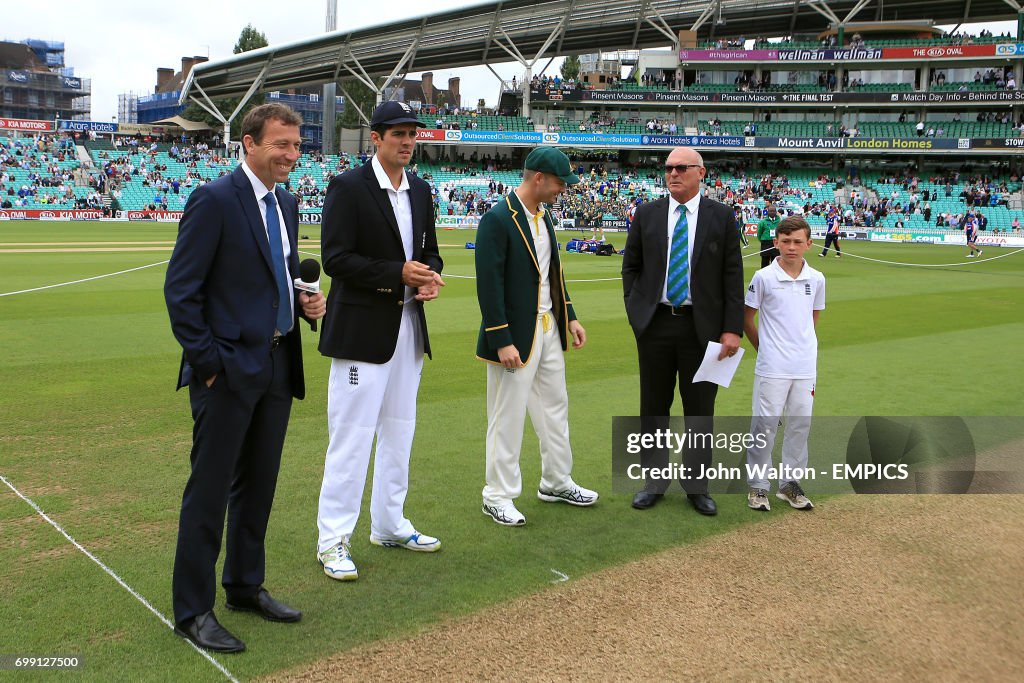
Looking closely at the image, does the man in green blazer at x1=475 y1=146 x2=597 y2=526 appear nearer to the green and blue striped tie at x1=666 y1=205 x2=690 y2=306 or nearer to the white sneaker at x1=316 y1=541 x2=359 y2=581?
the green and blue striped tie at x1=666 y1=205 x2=690 y2=306

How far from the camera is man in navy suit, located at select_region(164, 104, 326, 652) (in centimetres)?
364

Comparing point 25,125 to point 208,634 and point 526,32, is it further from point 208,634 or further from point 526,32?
point 208,634

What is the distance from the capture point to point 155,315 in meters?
13.9

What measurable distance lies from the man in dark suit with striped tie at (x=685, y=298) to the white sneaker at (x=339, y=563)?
2097mm

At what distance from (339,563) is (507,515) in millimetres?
1221

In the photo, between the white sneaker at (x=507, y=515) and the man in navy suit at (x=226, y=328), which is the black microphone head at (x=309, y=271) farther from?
the white sneaker at (x=507, y=515)

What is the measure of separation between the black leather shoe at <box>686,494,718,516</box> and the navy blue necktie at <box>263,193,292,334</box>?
306 centimetres

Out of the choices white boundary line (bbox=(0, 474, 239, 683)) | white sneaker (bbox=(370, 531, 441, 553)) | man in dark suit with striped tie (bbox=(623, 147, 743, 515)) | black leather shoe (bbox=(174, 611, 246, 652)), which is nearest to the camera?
white boundary line (bbox=(0, 474, 239, 683))

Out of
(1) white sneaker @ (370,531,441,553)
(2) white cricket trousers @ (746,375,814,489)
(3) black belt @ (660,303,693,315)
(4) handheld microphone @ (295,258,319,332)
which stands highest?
(4) handheld microphone @ (295,258,319,332)

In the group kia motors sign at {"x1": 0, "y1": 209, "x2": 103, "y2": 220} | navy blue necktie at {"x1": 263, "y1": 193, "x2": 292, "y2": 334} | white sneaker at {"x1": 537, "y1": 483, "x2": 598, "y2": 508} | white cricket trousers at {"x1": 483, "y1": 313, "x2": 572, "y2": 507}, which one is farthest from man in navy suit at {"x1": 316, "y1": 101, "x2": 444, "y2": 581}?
kia motors sign at {"x1": 0, "y1": 209, "x2": 103, "y2": 220}

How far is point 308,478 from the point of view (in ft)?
20.1

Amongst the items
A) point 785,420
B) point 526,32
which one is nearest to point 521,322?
point 785,420

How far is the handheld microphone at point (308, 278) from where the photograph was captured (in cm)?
400

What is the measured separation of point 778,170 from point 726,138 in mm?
5252
